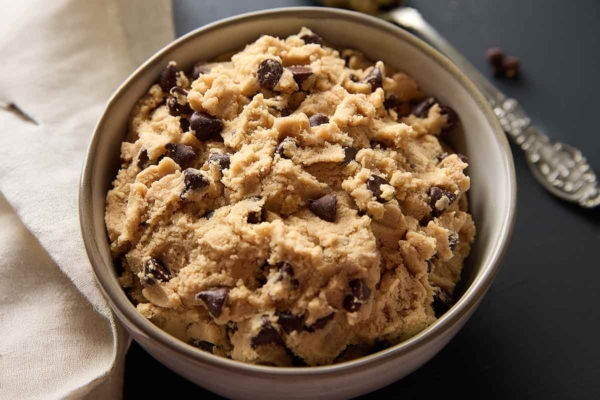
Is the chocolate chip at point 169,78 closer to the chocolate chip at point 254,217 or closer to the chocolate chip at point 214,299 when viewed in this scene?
the chocolate chip at point 254,217

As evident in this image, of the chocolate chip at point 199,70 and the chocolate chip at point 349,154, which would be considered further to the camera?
the chocolate chip at point 199,70

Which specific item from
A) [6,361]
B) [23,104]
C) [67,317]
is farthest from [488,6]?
[6,361]

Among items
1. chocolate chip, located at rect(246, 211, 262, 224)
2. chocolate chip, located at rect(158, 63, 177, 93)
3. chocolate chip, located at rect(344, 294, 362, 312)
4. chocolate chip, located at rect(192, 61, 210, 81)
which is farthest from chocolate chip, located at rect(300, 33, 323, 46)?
chocolate chip, located at rect(344, 294, 362, 312)

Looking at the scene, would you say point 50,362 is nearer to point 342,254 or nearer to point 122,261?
point 122,261

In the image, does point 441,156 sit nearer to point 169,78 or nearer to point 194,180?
point 194,180

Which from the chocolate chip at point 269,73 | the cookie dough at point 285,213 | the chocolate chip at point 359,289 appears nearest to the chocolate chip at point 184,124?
the cookie dough at point 285,213

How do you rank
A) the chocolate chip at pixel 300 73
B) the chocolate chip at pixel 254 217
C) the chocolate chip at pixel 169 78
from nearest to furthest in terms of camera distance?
the chocolate chip at pixel 254 217 < the chocolate chip at pixel 300 73 < the chocolate chip at pixel 169 78

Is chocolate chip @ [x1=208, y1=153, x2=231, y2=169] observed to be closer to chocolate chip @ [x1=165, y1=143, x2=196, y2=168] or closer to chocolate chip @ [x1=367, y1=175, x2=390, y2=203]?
chocolate chip @ [x1=165, y1=143, x2=196, y2=168]
